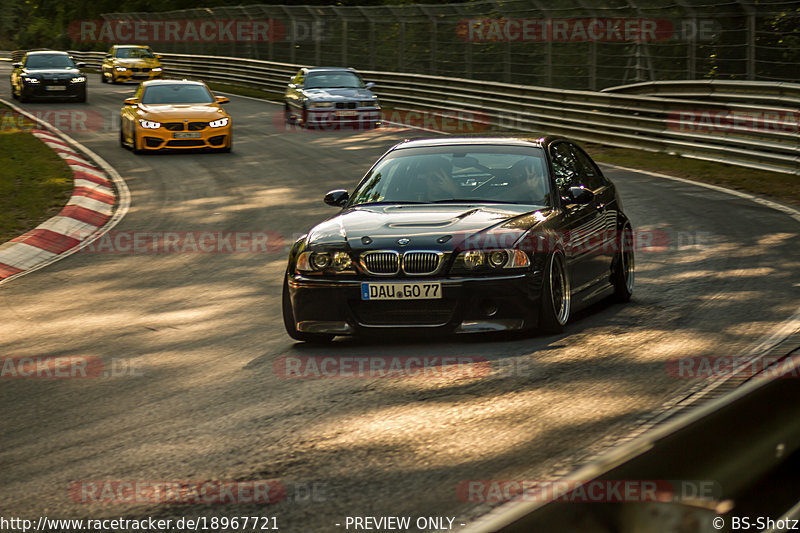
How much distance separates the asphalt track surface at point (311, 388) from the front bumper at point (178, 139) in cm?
1046

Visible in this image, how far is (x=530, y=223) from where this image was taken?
787cm

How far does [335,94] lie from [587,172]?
63.7 feet

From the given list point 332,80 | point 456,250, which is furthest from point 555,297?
point 332,80

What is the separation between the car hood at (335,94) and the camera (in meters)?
28.1

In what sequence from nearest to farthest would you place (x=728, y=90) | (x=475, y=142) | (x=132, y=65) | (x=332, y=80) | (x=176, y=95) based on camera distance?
1. (x=475, y=142)
2. (x=728, y=90)
3. (x=176, y=95)
4. (x=332, y=80)
5. (x=132, y=65)

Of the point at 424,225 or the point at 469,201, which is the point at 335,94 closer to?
the point at 469,201

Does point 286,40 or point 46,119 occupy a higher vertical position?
point 286,40

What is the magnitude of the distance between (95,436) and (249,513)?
5.41 feet

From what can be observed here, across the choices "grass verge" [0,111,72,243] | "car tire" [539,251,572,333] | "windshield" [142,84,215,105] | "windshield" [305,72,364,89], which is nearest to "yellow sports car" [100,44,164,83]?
"windshield" [305,72,364,89]

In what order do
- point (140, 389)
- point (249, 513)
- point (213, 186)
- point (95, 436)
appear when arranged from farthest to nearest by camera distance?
point (213, 186), point (140, 389), point (95, 436), point (249, 513)

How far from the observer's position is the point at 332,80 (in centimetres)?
2909

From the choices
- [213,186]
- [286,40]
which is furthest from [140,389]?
[286,40]

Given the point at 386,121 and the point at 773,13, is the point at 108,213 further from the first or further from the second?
the point at 386,121

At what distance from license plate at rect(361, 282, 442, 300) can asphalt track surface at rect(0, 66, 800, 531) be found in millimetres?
385
